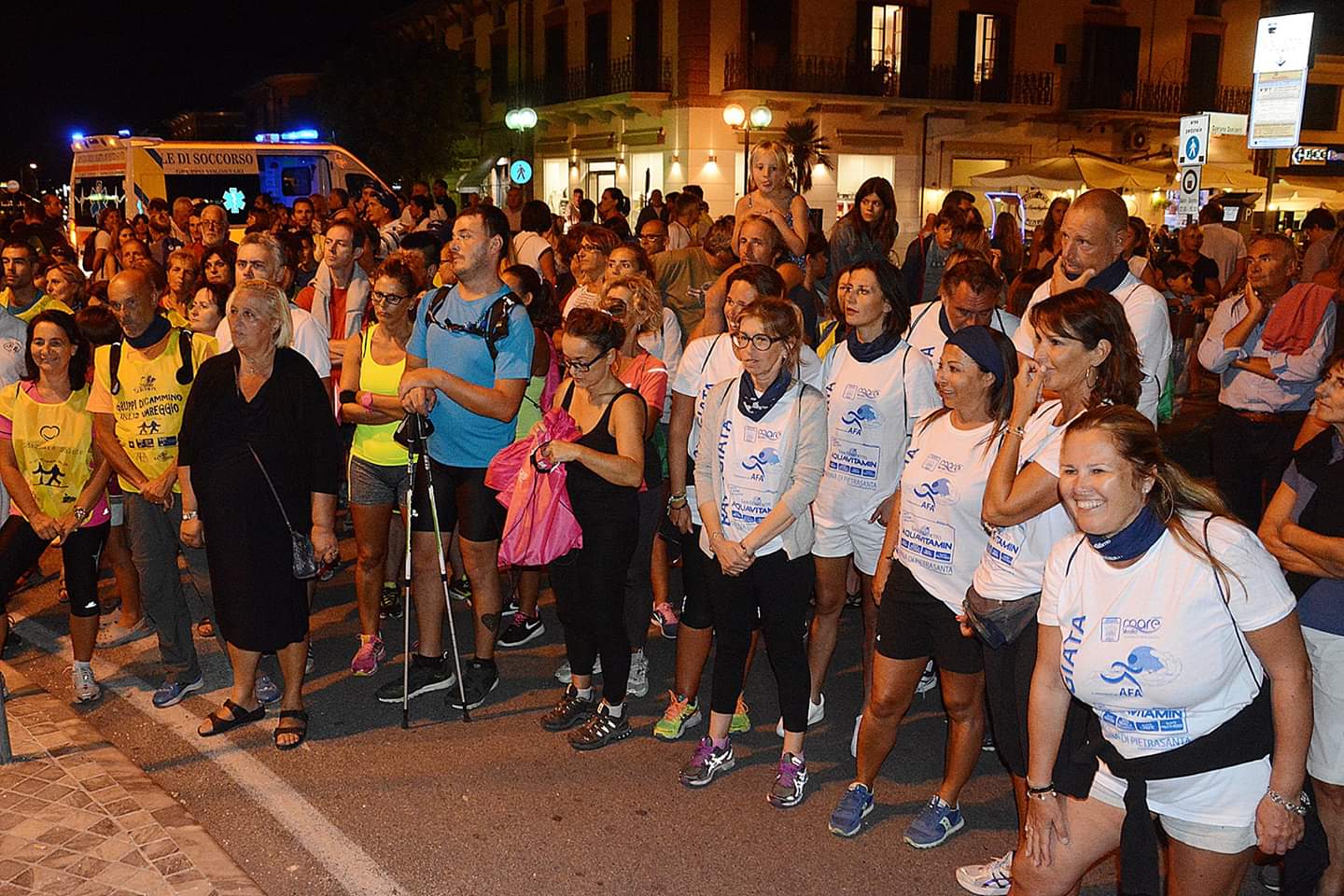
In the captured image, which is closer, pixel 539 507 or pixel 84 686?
pixel 539 507

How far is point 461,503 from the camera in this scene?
5.61m

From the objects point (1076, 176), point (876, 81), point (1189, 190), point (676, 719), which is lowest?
point (676, 719)

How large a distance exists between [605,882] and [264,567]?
7.14 ft

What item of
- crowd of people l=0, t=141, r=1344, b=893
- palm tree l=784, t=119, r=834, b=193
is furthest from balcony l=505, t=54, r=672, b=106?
crowd of people l=0, t=141, r=1344, b=893

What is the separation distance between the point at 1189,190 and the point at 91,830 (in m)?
14.3

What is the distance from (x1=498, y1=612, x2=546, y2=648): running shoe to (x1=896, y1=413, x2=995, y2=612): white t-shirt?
298 centimetres

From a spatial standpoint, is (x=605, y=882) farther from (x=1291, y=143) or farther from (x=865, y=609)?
(x=1291, y=143)

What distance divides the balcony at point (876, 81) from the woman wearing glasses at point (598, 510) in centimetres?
2477

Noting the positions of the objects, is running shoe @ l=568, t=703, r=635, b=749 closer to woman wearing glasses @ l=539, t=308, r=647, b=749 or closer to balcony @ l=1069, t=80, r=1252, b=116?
woman wearing glasses @ l=539, t=308, r=647, b=749

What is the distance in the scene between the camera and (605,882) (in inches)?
163

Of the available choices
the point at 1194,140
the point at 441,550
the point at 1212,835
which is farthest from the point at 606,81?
the point at 1212,835

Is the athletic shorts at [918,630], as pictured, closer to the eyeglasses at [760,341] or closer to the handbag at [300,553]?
the eyeglasses at [760,341]

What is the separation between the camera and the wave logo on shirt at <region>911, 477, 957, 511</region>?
4145mm

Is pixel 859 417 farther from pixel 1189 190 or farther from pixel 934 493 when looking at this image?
pixel 1189 190
